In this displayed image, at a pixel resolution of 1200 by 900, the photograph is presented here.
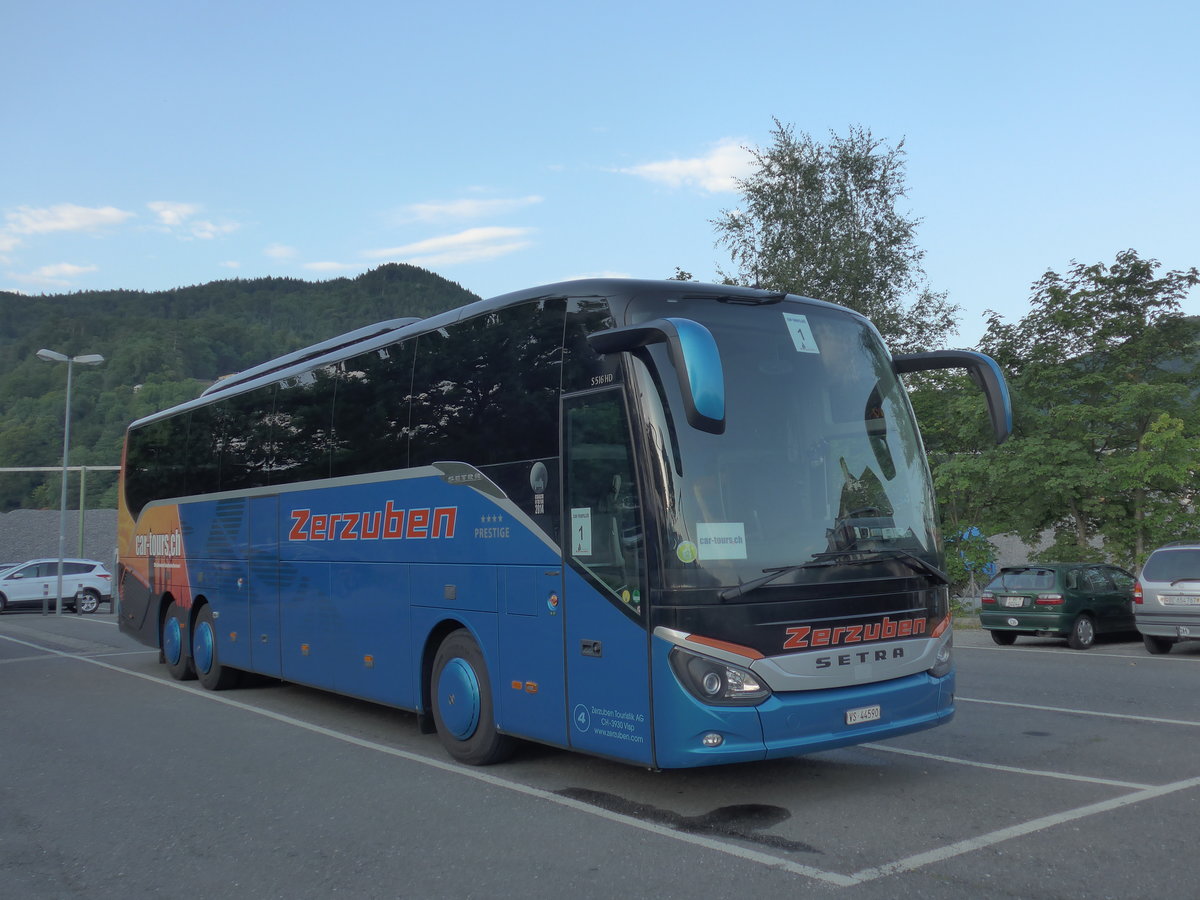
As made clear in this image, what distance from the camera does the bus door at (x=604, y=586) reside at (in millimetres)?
6734

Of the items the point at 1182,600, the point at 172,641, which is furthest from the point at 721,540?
the point at 1182,600

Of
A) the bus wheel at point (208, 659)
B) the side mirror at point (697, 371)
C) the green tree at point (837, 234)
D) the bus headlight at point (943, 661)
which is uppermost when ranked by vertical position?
the green tree at point (837, 234)

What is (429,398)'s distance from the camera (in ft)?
29.8

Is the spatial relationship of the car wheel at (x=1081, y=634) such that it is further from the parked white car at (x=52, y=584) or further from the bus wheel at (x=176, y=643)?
the parked white car at (x=52, y=584)

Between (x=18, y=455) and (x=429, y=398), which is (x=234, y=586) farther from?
(x=18, y=455)

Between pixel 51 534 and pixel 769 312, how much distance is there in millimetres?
73344

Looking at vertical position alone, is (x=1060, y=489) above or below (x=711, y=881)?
above

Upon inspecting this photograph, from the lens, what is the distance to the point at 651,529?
6637 mm

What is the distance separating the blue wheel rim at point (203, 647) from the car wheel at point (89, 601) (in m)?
Answer: 26.9

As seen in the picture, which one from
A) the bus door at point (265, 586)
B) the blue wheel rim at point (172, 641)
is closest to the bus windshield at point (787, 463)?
the bus door at point (265, 586)

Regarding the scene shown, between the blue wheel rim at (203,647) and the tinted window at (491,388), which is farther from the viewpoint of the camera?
the blue wheel rim at (203,647)

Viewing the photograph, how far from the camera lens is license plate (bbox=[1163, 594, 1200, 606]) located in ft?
54.3

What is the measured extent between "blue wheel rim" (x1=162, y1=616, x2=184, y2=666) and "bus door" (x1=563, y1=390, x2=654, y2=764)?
904 centimetres

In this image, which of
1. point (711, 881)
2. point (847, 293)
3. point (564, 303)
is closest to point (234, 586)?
point (564, 303)
